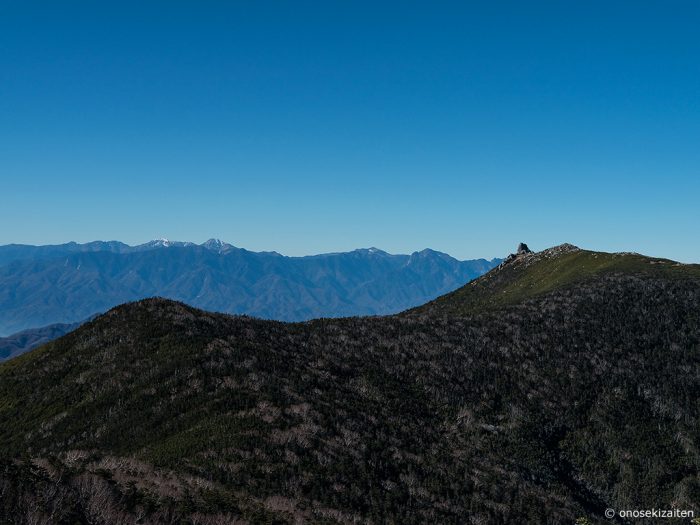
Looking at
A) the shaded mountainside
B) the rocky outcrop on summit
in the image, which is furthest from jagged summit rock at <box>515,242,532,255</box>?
the shaded mountainside

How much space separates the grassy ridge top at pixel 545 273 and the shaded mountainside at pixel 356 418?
16055 mm

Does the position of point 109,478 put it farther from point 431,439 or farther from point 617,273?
point 617,273

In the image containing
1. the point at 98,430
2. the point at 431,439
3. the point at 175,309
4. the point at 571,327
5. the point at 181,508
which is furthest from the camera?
the point at 571,327

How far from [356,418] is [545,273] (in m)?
66.8

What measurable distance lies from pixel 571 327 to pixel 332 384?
30725mm

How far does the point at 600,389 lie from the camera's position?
42.7m

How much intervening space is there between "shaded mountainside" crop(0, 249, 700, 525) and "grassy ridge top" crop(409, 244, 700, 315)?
632 inches

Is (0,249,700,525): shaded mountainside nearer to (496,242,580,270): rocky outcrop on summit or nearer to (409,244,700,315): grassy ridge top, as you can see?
(409,244,700,315): grassy ridge top

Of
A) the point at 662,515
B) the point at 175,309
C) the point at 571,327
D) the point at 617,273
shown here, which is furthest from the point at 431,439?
the point at 617,273

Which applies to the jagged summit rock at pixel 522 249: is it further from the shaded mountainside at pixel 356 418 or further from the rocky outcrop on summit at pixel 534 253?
the shaded mountainside at pixel 356 418

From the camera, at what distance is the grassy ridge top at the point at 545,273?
74.1m

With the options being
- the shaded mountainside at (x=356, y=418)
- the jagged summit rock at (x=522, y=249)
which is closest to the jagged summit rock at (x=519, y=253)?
the jagged summit rock at (x=522, y=249)

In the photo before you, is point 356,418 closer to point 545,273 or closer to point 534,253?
point 545,273

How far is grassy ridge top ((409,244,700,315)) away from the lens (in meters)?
74.1
